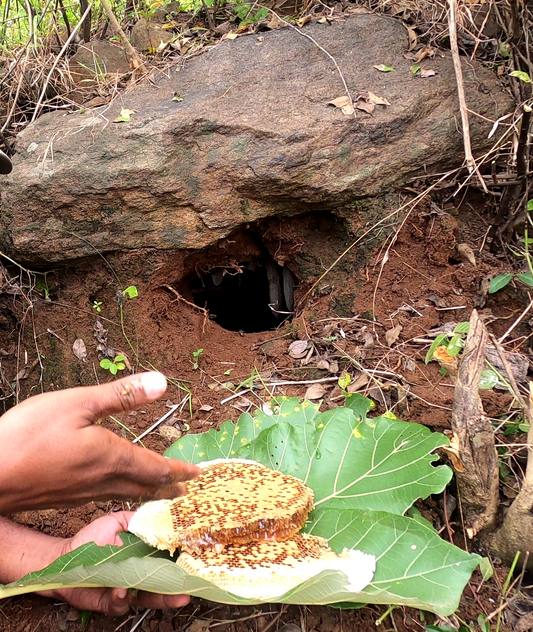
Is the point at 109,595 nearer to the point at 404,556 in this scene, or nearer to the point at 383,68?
the point at 404,556

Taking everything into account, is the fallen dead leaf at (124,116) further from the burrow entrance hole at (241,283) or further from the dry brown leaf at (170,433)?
the dry brown leaf at (170,433)

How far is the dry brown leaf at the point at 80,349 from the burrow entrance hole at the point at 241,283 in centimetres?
66

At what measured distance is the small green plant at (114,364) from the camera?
2.77 metres

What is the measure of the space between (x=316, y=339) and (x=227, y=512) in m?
1.38

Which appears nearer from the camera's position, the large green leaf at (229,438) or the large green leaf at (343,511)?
the large green leaf at (343,511)

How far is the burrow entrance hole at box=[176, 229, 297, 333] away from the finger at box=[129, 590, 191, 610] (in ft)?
5.81

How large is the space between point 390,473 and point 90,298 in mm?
1968

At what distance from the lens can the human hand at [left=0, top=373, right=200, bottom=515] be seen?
3.86 feet

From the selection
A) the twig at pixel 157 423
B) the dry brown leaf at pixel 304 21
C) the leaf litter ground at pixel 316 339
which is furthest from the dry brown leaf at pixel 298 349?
the dry brown leaf at pixel 304 21

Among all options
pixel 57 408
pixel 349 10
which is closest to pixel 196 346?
pixel 57 408

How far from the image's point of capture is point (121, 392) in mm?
1240

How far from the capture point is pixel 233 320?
450 cm

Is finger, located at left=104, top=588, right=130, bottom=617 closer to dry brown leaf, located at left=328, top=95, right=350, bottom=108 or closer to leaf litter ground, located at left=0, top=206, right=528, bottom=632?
leaf litter ground, located at left=0, top=206, right=528, bottom=632

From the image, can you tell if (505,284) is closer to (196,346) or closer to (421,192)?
(421,192)
